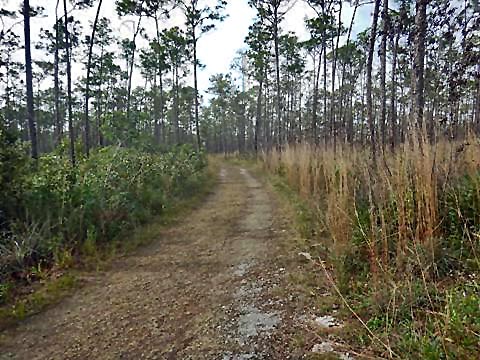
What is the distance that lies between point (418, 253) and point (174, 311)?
1924 mm

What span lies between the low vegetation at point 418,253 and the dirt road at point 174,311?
67 centimetres

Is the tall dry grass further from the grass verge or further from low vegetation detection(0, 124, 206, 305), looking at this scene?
low vegetation detection(0, 124, 206, 305)

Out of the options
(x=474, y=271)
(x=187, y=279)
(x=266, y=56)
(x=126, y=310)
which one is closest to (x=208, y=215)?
(x=187, y=279)

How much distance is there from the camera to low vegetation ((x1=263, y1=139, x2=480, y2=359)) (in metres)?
1.99

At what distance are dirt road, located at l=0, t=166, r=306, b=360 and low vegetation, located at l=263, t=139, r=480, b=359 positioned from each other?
0.67 m

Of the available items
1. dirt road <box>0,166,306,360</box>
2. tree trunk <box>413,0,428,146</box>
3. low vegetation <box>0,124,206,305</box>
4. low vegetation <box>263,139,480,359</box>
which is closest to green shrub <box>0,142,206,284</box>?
low vegetation <box>0,124,206,305</box>

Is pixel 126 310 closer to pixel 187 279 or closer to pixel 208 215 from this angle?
pixel 187 279

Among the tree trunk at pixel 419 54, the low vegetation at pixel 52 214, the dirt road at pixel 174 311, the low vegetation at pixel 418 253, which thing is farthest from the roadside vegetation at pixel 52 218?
the tree trunk at pixel 419 54

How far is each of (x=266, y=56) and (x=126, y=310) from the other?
66.5 feet

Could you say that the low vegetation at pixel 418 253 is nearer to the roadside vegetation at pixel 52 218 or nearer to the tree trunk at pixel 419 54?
the tree trunk at pixel 419 54

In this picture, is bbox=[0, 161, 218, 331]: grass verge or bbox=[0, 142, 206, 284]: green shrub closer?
bbox=[0, 161, 218, 331]: grass verge

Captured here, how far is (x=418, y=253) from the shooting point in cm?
281

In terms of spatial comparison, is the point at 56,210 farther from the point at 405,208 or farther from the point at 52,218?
the point at 405,208

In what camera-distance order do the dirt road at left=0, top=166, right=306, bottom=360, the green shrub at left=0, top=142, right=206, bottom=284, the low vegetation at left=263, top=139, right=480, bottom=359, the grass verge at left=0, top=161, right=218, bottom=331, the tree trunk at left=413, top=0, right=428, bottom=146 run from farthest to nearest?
the tree trunk at left=413, top=0, right=428, bottom=146
the green shrub at left=0, top=142, right=206, bottom=284
the grass verge at left=0, top=161, right=218, bottom=331
the dirt road at left=0, top=166, right=306, bottom=360
the low vegetation at left=263, top=139, right=480, bottom=359
